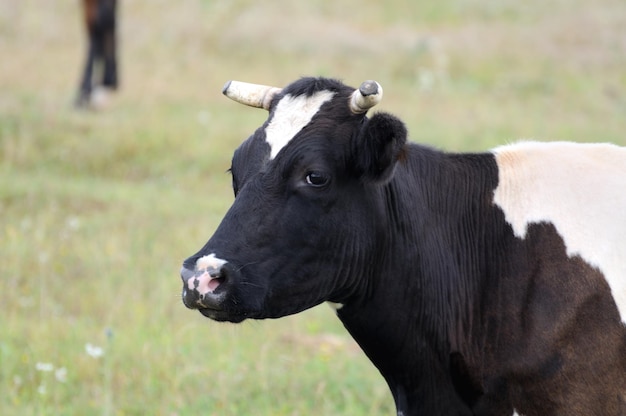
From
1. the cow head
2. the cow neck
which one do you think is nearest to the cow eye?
the cow head

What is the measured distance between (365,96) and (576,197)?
38.1 inches

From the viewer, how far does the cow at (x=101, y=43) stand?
13.9 metres

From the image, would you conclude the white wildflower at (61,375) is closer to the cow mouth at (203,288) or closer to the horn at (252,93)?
the horn at (252,93)

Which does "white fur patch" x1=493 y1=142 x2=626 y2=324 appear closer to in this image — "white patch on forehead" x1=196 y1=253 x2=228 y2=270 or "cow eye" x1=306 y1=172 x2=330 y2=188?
"cow eye" x1=306 y1=172 x2=330 y2=188

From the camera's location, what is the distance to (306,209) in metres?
3.94

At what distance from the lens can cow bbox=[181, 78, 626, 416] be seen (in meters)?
3.91

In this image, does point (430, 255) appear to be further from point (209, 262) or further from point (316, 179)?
point (209, 262)

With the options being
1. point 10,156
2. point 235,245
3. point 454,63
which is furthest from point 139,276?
point 454,63

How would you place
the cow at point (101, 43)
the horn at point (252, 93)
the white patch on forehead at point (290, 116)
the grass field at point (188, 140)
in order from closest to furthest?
the white patch on forehead at point (290, 116), the horn at point (252, 93), the grass field at point (188, 140), the cow at point (101, 43)

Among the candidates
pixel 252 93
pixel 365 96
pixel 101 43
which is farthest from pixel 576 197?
pixel 101 43

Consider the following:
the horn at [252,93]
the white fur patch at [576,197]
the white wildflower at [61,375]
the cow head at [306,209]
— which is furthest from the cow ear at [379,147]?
the white wildflower at [61,375]

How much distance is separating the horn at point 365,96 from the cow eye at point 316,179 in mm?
302

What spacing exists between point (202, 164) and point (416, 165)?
7.94m

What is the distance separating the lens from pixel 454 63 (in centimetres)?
1970
